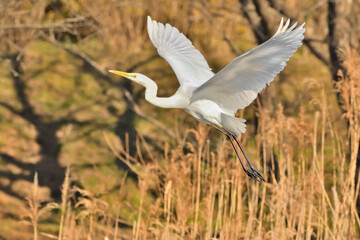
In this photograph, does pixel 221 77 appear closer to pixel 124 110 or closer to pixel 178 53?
pixel 178 53

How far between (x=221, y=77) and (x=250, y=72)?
0.12 metres

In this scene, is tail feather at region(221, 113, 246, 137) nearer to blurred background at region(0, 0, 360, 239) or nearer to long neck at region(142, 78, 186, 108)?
long neck at region(142, 78, 186, 108)

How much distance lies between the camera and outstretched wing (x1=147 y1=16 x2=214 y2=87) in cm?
256

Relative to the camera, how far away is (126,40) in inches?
223

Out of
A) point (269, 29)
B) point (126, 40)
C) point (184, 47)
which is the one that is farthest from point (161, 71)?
point (184, 47)

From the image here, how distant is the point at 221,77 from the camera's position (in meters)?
2.06

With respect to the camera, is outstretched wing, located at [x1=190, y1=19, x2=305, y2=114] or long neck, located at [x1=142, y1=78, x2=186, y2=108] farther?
long neck, located at [x1=142, y1=78, x2=186, y2=108]

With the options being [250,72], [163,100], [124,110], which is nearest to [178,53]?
[163,100]

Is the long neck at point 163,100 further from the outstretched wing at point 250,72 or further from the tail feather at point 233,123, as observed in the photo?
the tail feather at point 233,123

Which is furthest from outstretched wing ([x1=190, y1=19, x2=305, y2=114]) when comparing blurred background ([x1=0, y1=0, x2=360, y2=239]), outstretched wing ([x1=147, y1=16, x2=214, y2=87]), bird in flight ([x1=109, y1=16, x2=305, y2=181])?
blurred background ([x1=0, y1=0, x2=360, y2=239])

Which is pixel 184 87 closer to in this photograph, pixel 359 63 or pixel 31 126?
pixel 359 63

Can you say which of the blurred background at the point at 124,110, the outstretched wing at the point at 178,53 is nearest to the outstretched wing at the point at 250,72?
the outstretched wing at the point at 178,53

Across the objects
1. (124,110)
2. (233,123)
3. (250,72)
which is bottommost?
(233,123)

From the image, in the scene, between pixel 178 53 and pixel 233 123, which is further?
pixel 178 53
